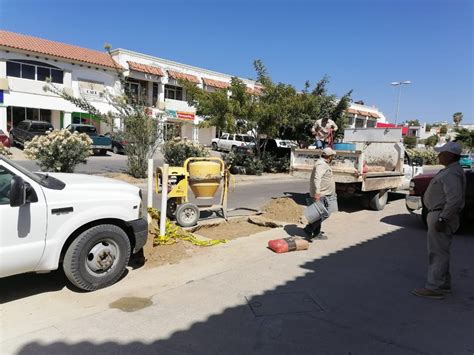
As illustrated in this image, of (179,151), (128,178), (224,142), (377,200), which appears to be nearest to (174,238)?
(377,200)

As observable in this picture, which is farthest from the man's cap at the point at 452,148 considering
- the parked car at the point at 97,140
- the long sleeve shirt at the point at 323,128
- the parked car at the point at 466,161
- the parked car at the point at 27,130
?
the parked car at the point at 466,161

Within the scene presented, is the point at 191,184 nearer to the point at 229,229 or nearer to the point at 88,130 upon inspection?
the point at 229,229

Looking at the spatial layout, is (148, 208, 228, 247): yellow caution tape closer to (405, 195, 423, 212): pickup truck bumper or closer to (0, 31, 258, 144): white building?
(405, 195, 423, 212): pickup truck bumper

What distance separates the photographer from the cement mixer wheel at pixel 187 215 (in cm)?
762

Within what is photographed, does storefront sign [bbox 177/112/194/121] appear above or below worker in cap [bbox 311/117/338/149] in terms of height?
above

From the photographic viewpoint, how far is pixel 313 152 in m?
10.8

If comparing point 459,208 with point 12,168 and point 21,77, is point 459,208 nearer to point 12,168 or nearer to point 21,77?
point 12,168

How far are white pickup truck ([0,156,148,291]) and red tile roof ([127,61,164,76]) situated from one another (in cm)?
2963

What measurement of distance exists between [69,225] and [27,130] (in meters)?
23.0

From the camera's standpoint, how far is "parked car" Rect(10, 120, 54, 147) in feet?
78.5

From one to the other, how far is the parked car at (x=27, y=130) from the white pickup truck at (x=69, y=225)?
841 inches

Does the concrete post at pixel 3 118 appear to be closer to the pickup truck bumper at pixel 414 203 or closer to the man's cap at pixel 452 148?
the pickup truck bumper at pixel 414 203

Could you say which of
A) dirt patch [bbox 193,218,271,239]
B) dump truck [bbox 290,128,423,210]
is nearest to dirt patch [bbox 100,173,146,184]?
dump truck [bbox 290,128,423,210]

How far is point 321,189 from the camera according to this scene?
7.14 meters
